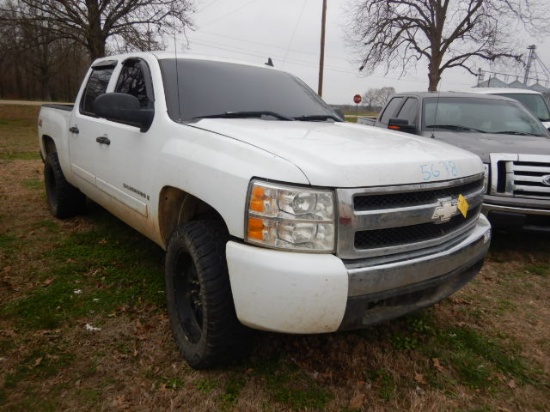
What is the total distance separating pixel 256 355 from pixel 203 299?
2.00ft

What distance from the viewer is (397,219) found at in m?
1.99

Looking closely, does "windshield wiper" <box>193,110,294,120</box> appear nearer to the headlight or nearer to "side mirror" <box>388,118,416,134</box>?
the headlight

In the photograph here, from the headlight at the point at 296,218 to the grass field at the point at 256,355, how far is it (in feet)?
2.86

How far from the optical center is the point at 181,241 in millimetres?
2350

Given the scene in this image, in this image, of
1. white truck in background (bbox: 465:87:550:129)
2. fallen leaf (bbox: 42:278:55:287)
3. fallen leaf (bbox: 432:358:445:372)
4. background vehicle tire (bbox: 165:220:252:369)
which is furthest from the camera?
white truck in background (bbox: 465:87:550:129)

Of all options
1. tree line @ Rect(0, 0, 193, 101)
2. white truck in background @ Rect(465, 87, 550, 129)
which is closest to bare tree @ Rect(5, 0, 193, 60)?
tree line @ Rect(0, 0, 193, 101)

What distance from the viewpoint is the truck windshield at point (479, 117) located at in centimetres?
520

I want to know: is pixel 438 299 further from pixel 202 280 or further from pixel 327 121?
pixel 327 121

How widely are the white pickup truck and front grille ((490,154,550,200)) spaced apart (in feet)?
4.53

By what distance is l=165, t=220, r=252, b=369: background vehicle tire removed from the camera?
2098mm

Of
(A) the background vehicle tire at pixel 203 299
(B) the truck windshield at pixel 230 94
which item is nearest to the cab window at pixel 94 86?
(B) the truck windshield at pixel 230 94

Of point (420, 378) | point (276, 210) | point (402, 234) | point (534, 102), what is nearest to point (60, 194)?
point (276, 210)

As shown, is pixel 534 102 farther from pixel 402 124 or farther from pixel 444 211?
pixel 444 211

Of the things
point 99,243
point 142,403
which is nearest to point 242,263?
point 142,403
